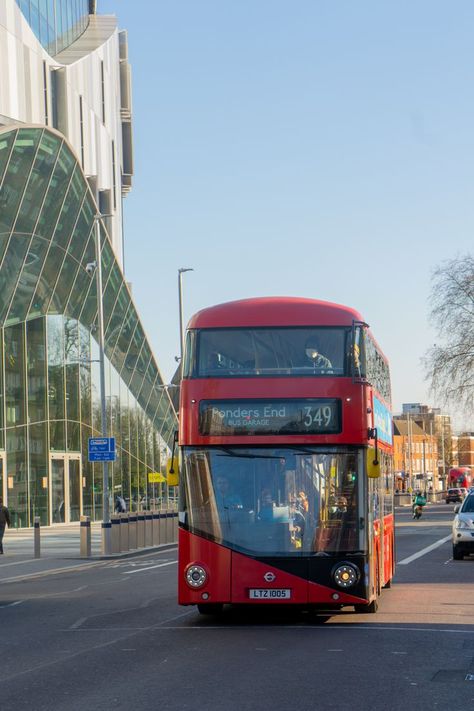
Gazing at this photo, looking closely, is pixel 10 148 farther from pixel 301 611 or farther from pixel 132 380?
pixel 301 611

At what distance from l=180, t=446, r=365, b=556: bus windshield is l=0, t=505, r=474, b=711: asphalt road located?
1.02 meters

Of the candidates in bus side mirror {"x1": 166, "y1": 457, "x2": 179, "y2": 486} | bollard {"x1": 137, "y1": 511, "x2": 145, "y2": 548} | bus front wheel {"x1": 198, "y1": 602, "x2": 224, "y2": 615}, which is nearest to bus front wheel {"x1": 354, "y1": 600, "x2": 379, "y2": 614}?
bus front wheel {"x1": 198, "y1": 602, "x2": 224, "y2": 615}

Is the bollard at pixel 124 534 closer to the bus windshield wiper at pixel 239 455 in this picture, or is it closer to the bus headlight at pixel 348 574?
the bus windshield wiper at pixel 239 455

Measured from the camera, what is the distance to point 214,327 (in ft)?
49.2

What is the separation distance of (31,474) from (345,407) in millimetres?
36797

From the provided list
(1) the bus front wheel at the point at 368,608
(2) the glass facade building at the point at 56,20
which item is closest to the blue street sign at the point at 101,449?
(1) the bus front wheel at the point at 368,608

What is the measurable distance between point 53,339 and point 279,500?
3926 cm

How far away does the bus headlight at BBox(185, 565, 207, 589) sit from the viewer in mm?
14320

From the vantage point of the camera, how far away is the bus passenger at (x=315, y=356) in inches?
580

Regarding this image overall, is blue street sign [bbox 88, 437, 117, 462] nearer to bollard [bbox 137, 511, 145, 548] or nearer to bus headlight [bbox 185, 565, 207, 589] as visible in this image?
bollard [bbox 137, 511, 145, 548]

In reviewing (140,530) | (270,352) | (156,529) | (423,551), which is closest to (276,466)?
(270,352)

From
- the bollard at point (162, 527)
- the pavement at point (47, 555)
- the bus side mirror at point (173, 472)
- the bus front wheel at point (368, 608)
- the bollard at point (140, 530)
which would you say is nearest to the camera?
the bus side mirror at point (173, 472)

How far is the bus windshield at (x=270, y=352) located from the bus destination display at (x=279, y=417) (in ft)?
1.14

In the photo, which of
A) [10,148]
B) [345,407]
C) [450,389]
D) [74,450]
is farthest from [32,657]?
[450,389]
